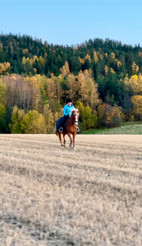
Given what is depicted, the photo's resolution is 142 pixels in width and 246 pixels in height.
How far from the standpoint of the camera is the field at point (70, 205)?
4871 millimetres

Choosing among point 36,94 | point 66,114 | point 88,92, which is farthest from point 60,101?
point 66,114

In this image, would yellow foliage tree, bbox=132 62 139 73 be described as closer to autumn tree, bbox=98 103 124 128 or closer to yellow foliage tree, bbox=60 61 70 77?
yellow foliage tree, bbox=60 61 70 77

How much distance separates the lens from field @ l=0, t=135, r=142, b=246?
4.87 m

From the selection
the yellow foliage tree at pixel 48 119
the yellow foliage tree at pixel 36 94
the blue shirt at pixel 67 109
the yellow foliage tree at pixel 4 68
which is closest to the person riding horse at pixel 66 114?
the blue shirt at pixel 67 109

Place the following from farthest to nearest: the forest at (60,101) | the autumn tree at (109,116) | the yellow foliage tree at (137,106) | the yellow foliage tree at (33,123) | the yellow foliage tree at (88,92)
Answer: the yellow foliage tree at (88,92)
the yellow foliage tree at (137,106)
the autumn tree at (109,116)
the forest at (60,101)
the yellow foliage tree at (33,123)

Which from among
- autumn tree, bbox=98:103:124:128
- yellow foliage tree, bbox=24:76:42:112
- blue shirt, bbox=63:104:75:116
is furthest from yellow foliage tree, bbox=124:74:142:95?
blue shirt, bbox=63:104:75:116

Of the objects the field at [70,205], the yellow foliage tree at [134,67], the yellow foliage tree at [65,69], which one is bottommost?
the field at [70,205]

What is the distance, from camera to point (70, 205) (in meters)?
6.21

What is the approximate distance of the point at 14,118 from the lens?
2960 inches

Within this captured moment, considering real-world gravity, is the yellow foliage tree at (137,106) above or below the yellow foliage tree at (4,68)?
below

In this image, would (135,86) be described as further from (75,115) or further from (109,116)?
(75,115)

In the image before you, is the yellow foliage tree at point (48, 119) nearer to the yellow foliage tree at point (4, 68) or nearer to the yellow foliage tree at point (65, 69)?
the yellow foliage tree at point (65, 69)

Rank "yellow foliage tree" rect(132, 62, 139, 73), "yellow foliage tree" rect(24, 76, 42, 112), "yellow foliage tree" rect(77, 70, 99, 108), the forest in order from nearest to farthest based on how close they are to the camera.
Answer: the forest → "yellow foliage tree" rect(24, 76, 42, 112) → "yellow foliage tree" rect(77, 70, 99, 108) → "yellow foliage tree" rect(132, 62, 139, 73)

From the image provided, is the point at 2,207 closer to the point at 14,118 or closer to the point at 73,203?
the point at 73,203
